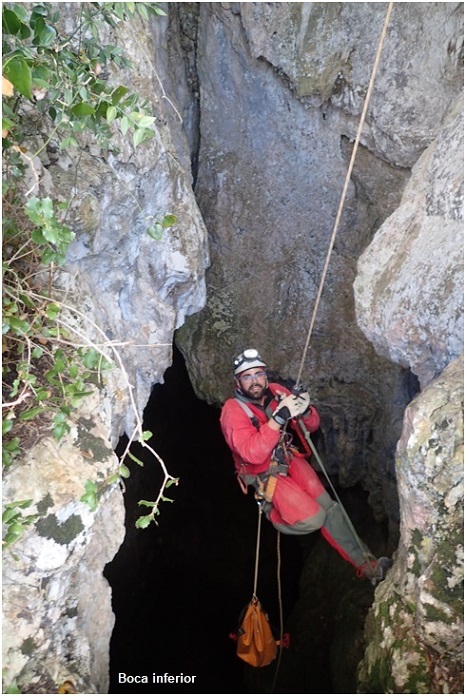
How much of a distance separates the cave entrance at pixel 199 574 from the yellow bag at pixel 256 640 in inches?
49.6

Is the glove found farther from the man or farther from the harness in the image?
the harness

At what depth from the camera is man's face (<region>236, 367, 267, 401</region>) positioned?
5062 mm

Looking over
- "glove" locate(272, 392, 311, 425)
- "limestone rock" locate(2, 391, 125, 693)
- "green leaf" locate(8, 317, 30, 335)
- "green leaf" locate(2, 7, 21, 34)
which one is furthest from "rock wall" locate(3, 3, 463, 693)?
"green leaf" locate(2, 7, 21, 34)

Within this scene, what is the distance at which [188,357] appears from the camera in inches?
272

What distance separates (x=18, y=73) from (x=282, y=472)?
3.95m

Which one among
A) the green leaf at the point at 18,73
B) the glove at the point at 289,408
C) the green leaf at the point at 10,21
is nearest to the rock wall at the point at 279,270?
the glove at the point at 289,408

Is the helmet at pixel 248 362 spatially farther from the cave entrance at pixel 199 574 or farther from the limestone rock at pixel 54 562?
the cave entrance at pixel 199 574

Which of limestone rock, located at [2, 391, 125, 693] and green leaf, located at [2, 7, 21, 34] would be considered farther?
limestone rock, located at [2, 391, 125, 693]

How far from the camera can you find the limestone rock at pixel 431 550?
113 inches

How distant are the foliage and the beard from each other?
221 centimetres

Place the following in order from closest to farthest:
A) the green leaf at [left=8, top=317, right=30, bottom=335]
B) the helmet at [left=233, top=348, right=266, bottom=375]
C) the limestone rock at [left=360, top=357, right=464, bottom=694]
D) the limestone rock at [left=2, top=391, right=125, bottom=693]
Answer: the green leaf at [left=8, top=317, right=30, bottom=335], the limestone rock at [left=2, top=391, right=125, bottom=693], the limestone rock at [left=360, top=357, right=464, bottom=694], the helmet at [left=233, top=348, right=266, bottom=375]

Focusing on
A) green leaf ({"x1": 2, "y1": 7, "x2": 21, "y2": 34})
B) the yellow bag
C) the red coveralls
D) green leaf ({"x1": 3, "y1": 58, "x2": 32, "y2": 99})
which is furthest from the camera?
the yellow bag

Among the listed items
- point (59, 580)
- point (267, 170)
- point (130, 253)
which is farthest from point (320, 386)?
point (59, 580)

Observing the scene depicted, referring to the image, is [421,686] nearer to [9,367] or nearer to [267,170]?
[9,367]
